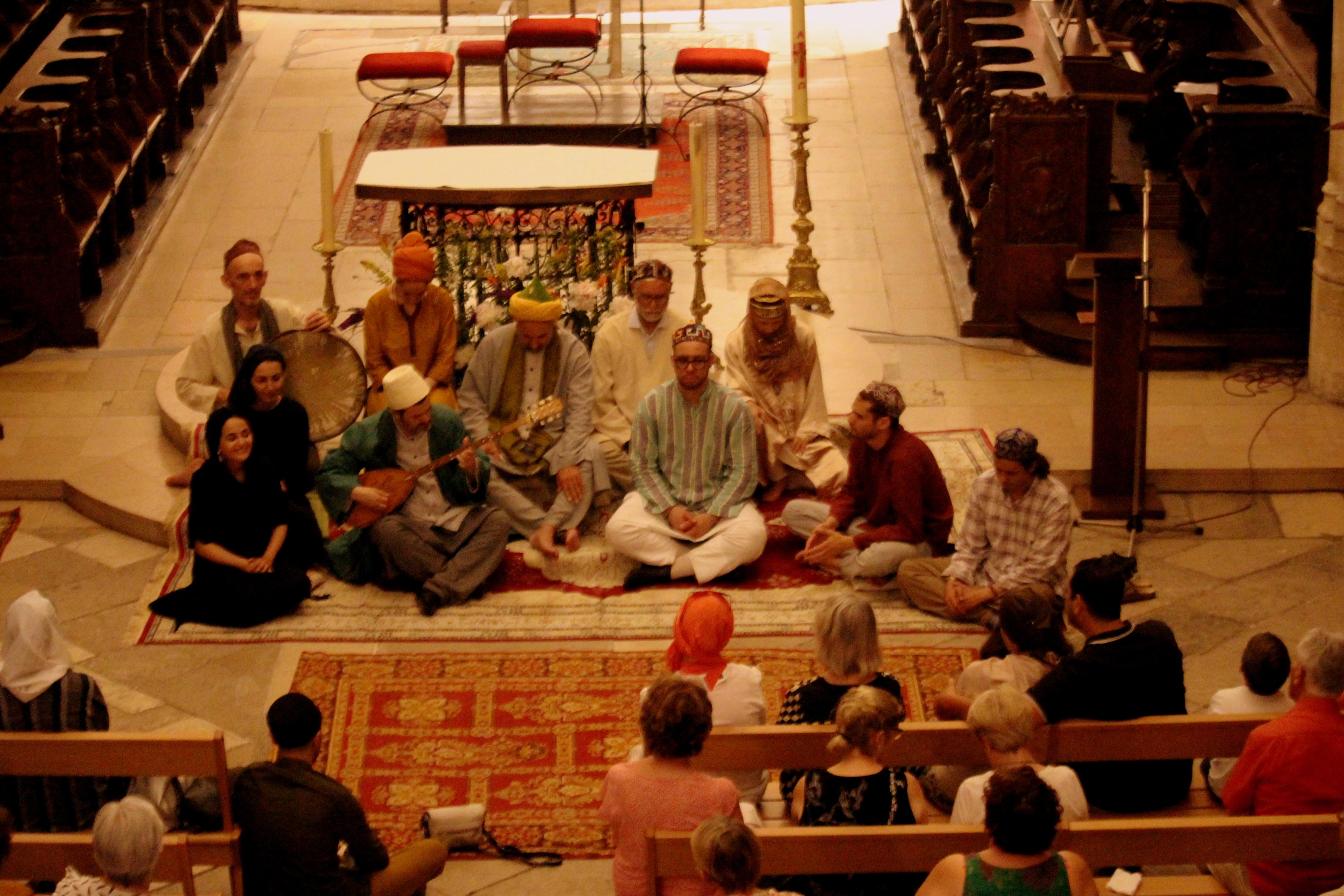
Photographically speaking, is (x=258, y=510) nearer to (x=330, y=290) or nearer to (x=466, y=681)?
(x=466, y=681)

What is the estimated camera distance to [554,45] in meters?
12.8

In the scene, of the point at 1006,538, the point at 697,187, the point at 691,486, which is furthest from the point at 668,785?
the point at 697,187

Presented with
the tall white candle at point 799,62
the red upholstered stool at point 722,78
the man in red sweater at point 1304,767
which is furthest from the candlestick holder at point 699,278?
the red upholstered stool at point 722,78

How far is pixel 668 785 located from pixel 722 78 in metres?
9.29

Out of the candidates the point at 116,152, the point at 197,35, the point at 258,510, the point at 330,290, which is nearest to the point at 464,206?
the point at 330,290

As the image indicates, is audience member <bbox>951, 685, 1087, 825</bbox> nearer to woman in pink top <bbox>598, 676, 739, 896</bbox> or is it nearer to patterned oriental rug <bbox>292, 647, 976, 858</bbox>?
woman in pink top <bbox>598, 676, 739, 896</bbox>

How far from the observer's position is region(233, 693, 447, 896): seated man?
15.7 ft

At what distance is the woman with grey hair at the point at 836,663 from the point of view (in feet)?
16.7

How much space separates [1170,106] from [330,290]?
5459mm

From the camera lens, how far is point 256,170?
12.3 metres

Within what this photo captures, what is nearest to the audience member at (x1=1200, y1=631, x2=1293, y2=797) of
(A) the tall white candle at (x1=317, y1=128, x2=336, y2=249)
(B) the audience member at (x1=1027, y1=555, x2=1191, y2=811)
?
(B) the audience member at (x1=1027, y1=555, x2=1191, y2=811)

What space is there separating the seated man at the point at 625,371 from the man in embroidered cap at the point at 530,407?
13 centimetres

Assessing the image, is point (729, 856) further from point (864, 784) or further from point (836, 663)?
point (836, 663)

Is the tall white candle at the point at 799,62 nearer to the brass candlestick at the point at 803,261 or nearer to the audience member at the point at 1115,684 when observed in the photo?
the brass candlestick at the point at 803,261
